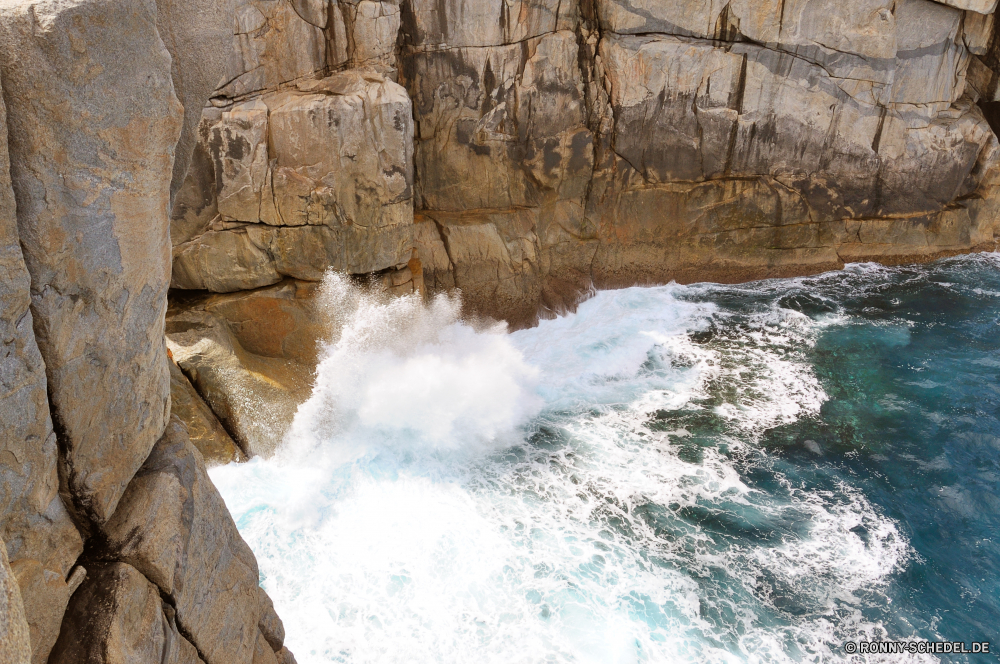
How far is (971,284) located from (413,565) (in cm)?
1438

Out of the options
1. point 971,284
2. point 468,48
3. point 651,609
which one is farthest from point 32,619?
point 971,284

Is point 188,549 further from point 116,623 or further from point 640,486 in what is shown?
point 640,486

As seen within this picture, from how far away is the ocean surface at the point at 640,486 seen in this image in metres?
7.98

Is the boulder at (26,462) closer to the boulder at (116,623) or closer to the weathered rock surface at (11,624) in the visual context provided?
the boulder at (116,623)

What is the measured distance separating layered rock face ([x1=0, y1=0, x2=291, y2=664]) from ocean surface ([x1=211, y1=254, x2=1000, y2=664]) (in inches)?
173

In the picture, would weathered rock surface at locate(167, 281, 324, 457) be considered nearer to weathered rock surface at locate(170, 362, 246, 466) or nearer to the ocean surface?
weathered rock surface at locate(170, 362, 246, 466)

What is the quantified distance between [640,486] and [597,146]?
→ 25.9 ft

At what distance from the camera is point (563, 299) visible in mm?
15516

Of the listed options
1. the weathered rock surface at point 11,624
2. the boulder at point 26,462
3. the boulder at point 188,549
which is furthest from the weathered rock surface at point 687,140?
the weathered rock surface at point 11,624

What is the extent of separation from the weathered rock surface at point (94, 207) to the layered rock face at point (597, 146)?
798 centimetres

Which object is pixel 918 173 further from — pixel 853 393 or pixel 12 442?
pixel 12 442

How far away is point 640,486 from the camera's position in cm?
1019

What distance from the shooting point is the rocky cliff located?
3.24 metres

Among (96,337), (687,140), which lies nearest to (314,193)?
(687,140)
